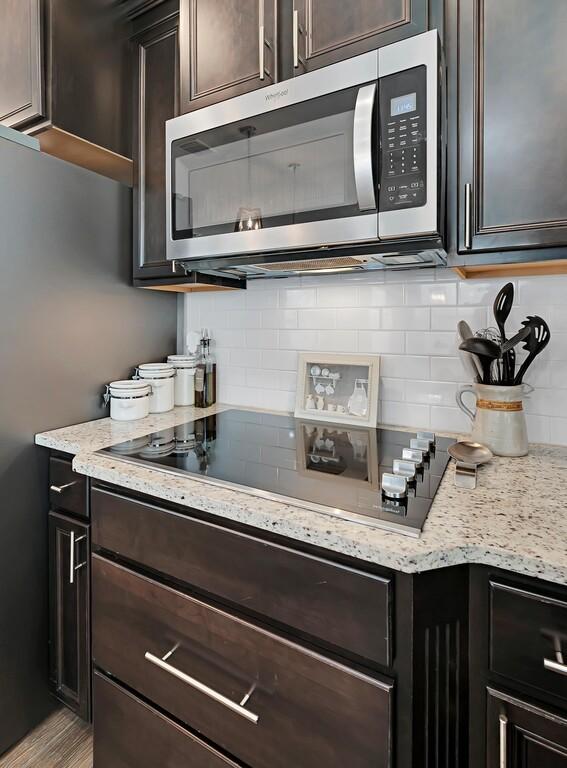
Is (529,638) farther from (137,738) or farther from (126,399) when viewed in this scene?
(126,399)

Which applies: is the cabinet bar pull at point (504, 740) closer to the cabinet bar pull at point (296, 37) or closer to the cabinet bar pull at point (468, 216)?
the cabinet bar pull at point (468, 216)

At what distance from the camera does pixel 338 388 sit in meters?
1.51

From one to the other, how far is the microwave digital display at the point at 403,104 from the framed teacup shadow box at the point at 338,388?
2.35 feet

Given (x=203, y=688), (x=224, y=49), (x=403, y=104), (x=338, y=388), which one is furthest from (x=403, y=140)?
(x=203, y=688)

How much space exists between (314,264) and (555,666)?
1.09 metres

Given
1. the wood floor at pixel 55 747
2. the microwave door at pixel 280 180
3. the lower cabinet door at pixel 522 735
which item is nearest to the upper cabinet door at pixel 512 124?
the microwave door at pixel 280 180

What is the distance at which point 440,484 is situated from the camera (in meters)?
0.94

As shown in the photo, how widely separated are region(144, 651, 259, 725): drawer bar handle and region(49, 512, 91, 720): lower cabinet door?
0.34 m

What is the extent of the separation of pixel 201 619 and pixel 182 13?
5.58 feet

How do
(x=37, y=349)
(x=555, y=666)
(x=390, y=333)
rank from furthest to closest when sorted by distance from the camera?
(x=390, y=333), (x=37, y=349), (x=555, y=666)

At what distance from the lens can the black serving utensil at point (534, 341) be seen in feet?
3.61

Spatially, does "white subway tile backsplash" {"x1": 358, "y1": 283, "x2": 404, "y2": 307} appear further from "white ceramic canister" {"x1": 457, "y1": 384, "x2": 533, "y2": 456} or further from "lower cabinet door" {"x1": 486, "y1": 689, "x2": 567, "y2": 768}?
"lower cabinet door" {"x1": 486, "y1": 689, "x2": 567, "y2": 768}

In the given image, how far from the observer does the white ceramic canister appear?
1111mm

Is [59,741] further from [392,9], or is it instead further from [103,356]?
[392,9]
